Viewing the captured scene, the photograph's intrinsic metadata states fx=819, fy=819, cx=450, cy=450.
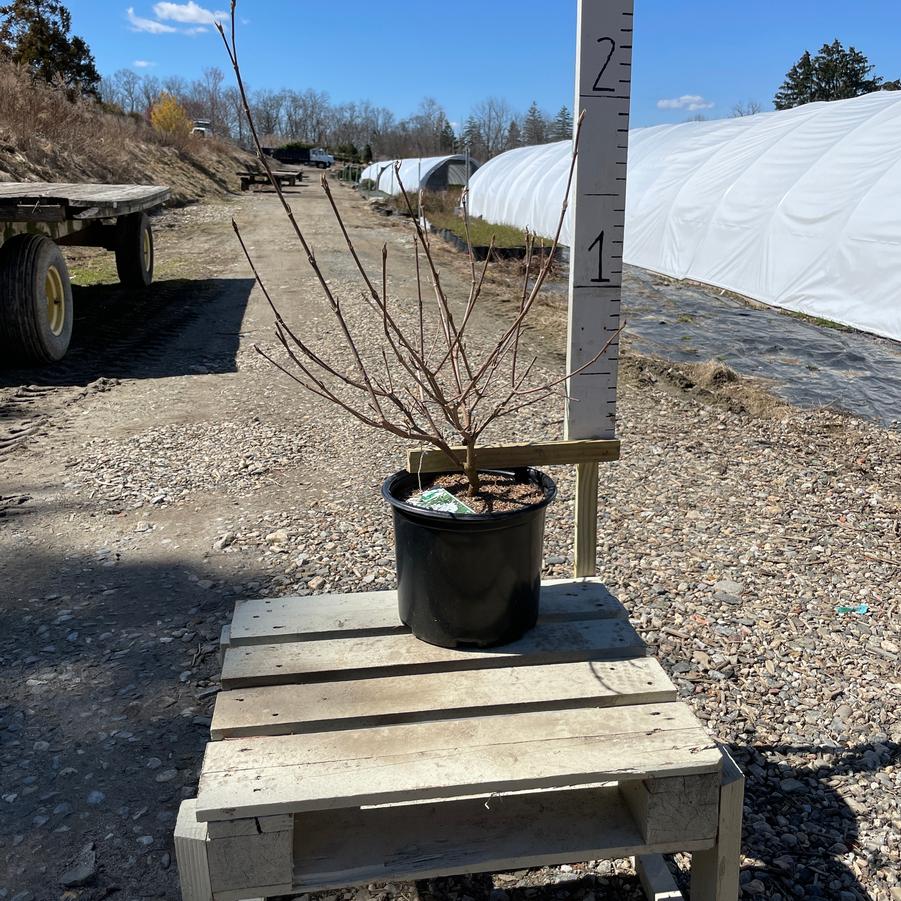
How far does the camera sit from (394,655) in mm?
2092

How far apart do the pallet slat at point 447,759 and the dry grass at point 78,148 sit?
16.8 metres

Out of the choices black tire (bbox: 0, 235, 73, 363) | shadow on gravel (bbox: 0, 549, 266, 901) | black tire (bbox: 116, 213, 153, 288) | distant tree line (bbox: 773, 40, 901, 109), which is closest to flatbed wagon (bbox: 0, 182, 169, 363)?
black tire (bbox: 0, 235, 73, 363)

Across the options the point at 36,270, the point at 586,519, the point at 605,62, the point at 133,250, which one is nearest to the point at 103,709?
the point at 586,519

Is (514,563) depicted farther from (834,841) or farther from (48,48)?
(48,48)

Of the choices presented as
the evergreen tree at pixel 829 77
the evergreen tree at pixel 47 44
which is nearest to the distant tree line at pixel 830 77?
the evergreen tree at pixel 829 77

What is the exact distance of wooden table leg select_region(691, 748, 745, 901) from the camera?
174 cm

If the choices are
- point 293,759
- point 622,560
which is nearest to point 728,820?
point 293,759

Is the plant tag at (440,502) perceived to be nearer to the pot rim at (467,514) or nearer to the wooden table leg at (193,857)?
the pot rim at (467,514)

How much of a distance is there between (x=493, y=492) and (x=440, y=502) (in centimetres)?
24

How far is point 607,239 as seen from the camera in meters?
2.47

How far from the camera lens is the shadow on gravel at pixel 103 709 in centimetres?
229

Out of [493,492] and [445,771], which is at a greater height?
[493,492]

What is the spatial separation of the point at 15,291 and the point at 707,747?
7.16 metres

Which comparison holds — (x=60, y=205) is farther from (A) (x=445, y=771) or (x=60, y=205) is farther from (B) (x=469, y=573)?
(A) (x=445, y=771)
